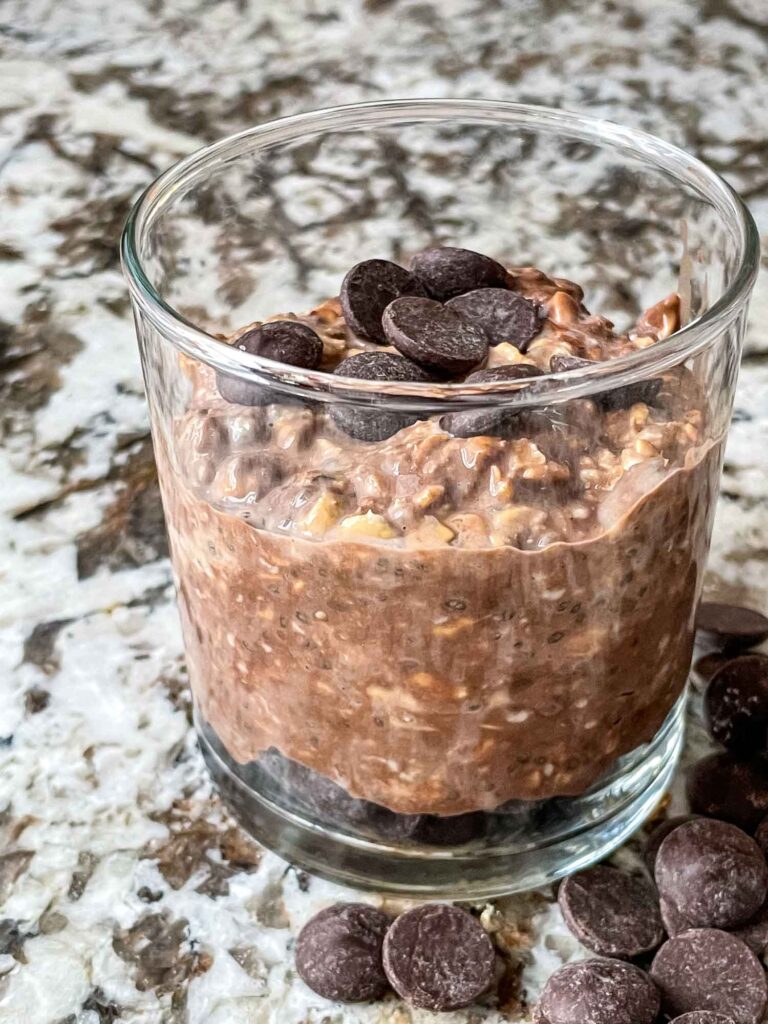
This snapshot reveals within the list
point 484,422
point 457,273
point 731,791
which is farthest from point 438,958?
point 457,273

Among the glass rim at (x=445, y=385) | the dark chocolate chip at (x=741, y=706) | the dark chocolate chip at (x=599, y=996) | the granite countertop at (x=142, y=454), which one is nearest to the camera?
→ the glass rim at (x=445, y=385)

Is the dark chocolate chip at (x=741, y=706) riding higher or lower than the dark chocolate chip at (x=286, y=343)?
lower

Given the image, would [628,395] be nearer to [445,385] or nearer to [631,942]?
[445,385]

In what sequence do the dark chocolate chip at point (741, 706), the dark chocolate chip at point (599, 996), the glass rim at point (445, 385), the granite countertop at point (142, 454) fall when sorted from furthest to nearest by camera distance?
1. the dark chocolate chip at point (741, 706)
2. the granite countertop at point (142, 454)
3. the dark chocolate chip at point (599, 996)
4. the glass rim at point (445, 385)

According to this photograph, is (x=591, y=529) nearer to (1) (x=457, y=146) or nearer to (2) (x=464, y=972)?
(2) (x=464, y=972)

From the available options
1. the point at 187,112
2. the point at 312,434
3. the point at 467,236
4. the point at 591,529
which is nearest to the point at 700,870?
the point at 591,529

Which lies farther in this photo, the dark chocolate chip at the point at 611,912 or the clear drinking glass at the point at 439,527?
the dark chocolate chip at the point at 611,912

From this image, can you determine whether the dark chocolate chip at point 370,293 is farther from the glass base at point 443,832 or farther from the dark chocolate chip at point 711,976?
the dark chocolate chip at point 711,976

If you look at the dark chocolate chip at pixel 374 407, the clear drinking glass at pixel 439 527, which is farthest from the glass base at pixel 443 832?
the dark chocolate chip at pixel 374 407
